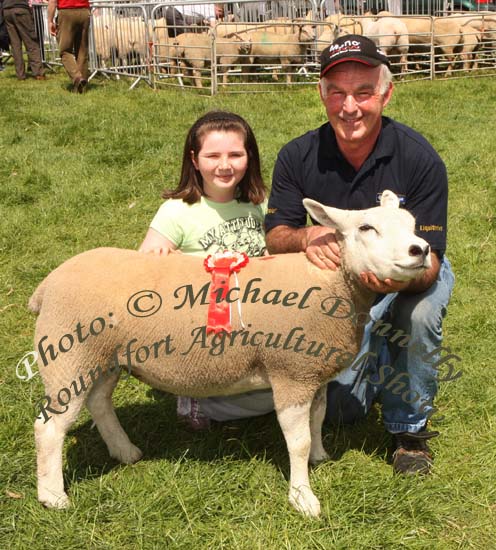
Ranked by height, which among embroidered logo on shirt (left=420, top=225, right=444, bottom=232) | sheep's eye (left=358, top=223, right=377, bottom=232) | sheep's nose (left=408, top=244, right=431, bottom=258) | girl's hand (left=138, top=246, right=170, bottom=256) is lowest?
girl's hand (left=138, top=246, right=170, bottom=256)

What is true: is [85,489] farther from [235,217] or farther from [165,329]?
[235,217]

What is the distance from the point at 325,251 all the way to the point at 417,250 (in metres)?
0.45

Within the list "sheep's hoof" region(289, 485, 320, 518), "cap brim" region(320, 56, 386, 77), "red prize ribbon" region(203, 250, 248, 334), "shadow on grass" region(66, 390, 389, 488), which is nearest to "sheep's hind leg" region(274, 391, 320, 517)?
"sheep's hoof" region(289, 485, 320, 518)

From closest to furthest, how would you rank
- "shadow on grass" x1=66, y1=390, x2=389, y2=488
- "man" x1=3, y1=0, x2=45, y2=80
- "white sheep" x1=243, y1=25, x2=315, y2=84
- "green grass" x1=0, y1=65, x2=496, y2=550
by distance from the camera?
1. "green grass" x1=0, y1=65, x2=496, y2=550
2. "shadow on grass" x1=66, y1=390, x2=389, y2=488
3. "man" x1=3, y1=0, x2=45, y2=80
4. "white sheep" x1=243, y1=25, x2=315, y2=84

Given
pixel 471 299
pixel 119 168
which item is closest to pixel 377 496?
pixel 471 299

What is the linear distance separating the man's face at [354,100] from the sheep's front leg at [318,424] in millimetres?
1067

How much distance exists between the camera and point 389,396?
313 cm

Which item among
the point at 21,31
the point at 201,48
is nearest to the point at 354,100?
the point at 201,48

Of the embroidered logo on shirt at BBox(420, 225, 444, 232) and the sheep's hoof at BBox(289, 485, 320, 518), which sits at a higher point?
the embroidered logo on shirt at BBox(420, 225, 444, 232)

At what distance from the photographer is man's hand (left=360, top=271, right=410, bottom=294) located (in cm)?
247

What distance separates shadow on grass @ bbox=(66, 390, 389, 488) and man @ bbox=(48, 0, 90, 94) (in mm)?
8358

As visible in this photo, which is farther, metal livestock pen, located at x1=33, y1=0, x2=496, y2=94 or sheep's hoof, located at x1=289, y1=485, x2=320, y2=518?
metal livestock pen, located at x1=33, y1=0, x2=496, y2=94

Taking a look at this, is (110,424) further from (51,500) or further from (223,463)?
(223,463)

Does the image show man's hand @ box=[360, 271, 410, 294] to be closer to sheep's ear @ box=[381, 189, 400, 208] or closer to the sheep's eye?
the sheep's eye
